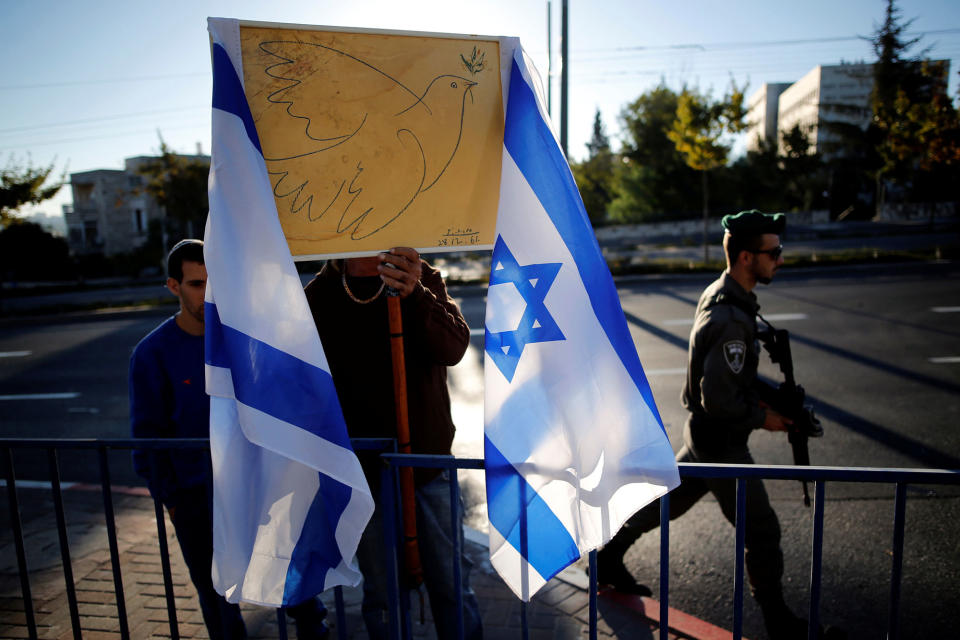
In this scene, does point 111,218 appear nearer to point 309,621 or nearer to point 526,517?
point 309,621

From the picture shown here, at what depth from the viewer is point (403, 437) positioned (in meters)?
1.94

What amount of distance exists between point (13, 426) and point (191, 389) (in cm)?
597

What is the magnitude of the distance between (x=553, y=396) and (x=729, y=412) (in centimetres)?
141

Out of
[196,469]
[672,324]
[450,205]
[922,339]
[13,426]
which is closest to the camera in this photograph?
[450,205]

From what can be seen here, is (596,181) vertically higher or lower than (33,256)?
higher

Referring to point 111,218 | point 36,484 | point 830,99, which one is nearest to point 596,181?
point 830,99

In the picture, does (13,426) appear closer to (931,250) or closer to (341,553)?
(341,553)

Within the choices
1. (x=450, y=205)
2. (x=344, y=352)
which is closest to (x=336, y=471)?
(x=344, y=352)

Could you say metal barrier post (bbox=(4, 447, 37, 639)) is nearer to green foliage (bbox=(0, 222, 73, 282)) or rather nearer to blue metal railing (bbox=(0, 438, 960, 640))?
blue metal railing (bbox=(0, 438, 960, 640))

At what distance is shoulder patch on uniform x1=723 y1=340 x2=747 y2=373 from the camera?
2.74 meters

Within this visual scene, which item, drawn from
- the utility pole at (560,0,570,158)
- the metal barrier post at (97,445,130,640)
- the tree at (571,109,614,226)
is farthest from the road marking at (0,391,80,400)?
the tree at (571,109,614,226)

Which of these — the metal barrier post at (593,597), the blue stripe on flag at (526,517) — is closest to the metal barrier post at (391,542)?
the blue stripe on flag at (526,517)

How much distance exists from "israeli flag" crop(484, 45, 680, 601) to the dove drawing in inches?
11.0

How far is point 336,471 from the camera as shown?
1.63 m
